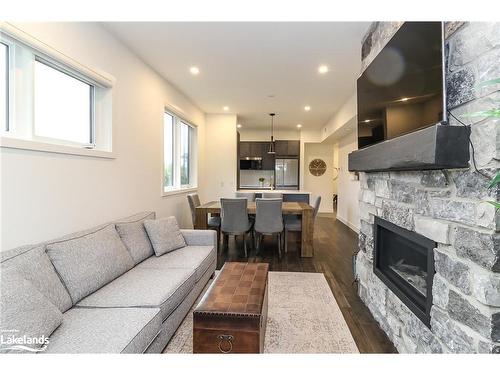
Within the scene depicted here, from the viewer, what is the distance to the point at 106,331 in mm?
1394

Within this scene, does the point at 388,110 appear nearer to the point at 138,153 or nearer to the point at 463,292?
the point at 463,292

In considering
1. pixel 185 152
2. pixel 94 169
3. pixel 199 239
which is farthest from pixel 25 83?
pixel 185 152

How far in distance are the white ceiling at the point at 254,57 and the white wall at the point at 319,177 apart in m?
3.73

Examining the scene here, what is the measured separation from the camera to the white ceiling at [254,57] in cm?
266

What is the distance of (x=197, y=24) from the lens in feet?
8.45

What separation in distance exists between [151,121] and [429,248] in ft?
11.8

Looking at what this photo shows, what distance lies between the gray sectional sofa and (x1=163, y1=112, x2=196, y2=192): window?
2.07 m

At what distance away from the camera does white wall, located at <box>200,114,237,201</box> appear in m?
6.45

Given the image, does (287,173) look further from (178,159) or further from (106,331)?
(106,331)

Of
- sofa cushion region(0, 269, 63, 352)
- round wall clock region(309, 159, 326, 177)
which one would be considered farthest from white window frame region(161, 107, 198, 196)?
round wall clock region(309, 159, 326, 177)

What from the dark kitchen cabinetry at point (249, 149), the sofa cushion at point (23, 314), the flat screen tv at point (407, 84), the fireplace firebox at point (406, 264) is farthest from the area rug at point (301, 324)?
the dark kitchen cabinetry at point (249, 149)

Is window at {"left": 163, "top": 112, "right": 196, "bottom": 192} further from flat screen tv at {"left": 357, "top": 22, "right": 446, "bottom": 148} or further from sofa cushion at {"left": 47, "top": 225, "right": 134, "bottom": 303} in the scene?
flat screen tv at {"left": 357, "top": 22, "right": 446, "bottom": 148}

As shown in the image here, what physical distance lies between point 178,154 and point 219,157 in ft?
5.05

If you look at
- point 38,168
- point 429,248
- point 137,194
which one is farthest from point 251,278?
point 137,194
